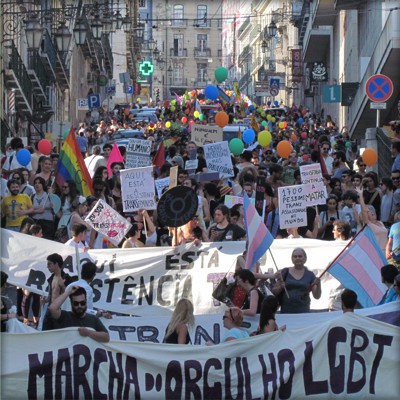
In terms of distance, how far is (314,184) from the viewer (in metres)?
15.1

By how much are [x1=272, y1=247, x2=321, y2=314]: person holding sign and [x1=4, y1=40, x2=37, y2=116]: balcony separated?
17862 millimetres

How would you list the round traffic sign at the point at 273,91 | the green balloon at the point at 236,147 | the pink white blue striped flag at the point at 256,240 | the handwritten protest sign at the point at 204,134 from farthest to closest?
1. the round traffic sign at the point at 273,91
2. the green balloon at the point at 236,147
3. the handwritten protest sign at the point at 204,134
4. the pink white blue striped flag at the point at 256,240

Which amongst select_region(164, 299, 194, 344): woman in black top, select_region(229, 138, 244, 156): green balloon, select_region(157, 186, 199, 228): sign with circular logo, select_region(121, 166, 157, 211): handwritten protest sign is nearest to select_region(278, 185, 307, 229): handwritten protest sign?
select_region(157, 186, 199, 228): sign with circular logo

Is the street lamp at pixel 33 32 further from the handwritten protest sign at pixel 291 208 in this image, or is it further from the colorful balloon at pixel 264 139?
the handwritten protest sign at pixel 291 208

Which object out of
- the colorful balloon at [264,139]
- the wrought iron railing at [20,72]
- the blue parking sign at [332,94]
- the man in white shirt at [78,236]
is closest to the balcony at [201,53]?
the blue parking sign at [332,94]

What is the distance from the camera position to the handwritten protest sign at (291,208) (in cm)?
1438

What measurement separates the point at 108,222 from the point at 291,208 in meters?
2.01

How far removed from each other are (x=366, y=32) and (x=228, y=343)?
2996cm

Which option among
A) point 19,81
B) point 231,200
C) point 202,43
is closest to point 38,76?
point 19,81

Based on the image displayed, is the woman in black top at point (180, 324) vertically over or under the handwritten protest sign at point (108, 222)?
under

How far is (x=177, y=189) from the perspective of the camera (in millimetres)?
13891

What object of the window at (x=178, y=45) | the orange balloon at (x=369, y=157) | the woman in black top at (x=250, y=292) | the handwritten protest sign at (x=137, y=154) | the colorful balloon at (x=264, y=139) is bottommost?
the woman in black top at (x=250, y=292)

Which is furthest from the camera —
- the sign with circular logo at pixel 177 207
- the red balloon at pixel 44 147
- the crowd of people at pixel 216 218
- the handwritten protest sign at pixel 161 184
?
the red balloon at pixel 44 147

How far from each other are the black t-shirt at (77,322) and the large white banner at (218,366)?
36cm
